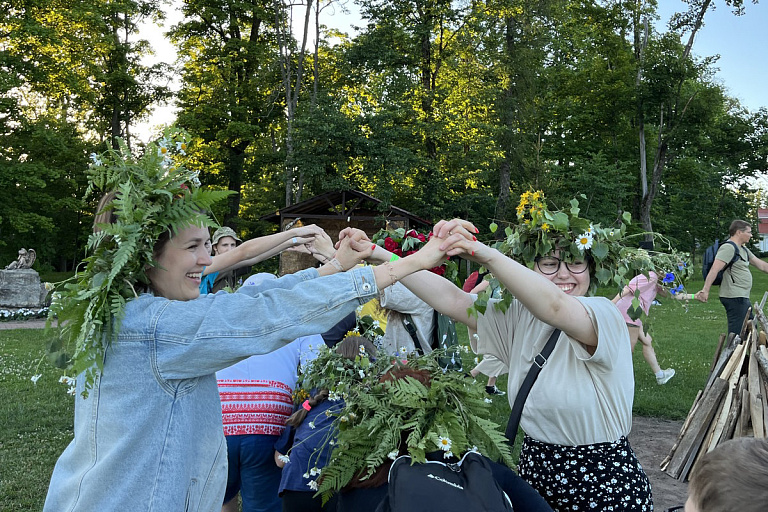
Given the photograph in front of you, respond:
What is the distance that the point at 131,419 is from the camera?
205cm

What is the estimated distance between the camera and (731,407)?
19.4ft

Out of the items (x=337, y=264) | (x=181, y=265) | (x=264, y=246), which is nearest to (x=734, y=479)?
(x=181, y=265)

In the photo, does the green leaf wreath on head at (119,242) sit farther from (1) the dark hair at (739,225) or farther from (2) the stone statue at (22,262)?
(2) the stone statue at (22,262)

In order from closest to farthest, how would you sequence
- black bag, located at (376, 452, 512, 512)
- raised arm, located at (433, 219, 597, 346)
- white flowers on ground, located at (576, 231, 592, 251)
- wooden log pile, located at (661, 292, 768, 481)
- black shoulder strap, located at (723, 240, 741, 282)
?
black bag, located at (376, 452, 512, 512) < raised arm, located at (433, 219, 597, 346) < white flowers on ground, located at (576, 231, 592, 251) < wooden log pile, located at (661, 292, 768, 481) < black shoulder strap, located at (723, 240, 741, 282)

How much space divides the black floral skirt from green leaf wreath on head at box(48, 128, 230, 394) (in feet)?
5.78

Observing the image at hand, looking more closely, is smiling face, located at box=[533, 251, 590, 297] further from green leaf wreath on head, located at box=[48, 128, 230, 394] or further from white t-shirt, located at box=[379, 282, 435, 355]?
white t-shirt, located at box=[379, 282, 435, 355]

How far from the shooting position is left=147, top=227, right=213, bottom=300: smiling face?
2275 mm

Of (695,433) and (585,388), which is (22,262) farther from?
(585,388)

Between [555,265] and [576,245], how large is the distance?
0.18m

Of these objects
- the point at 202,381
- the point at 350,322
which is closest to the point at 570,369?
the point at 202,381

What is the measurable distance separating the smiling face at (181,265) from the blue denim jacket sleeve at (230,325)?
215 millimetres

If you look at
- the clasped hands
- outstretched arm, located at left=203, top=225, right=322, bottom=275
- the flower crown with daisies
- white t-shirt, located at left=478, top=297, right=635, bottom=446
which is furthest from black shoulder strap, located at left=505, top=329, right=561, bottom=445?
outstretched arm, located at left=203, top=225, right=322, bottom=275

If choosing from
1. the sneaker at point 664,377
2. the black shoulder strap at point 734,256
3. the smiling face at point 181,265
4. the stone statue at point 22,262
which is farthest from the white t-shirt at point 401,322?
the stone statue at point 22,262

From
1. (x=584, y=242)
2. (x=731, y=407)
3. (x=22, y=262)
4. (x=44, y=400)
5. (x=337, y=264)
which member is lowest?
(x=22, y=262)
